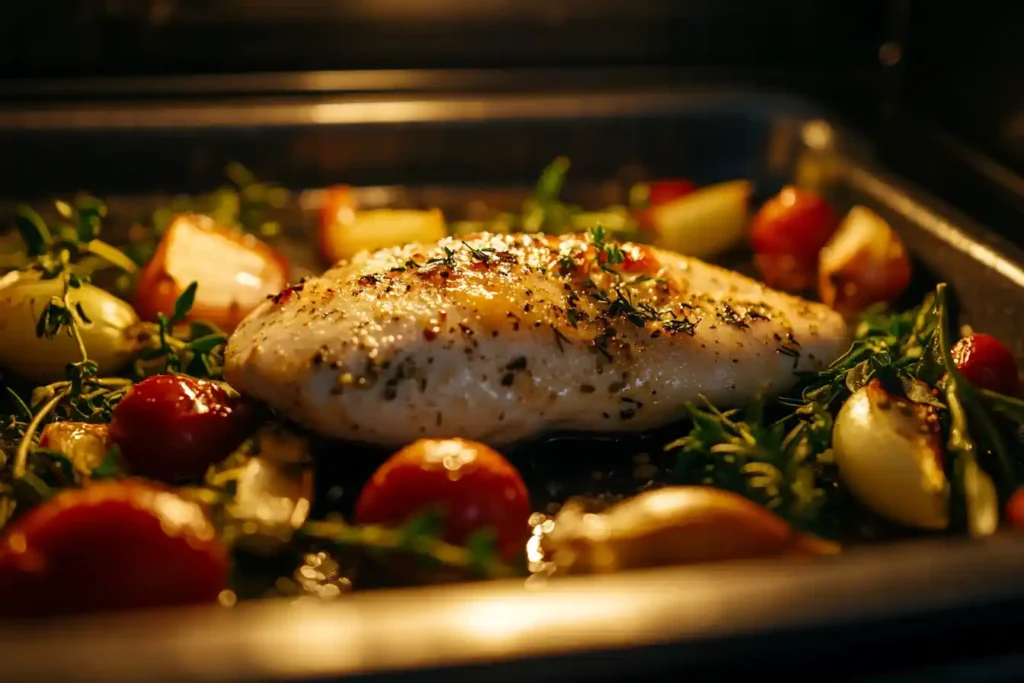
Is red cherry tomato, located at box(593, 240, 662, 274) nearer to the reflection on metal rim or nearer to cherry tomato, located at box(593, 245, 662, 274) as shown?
cherry tomato, located at box(593, 245, 662, 274)

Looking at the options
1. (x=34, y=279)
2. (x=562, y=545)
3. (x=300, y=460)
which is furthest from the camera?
(x=34, y=279)

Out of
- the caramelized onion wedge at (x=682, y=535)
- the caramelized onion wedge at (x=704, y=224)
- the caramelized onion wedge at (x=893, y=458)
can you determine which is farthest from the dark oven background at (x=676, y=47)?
the caramelized onion wedge at (x=682, y=535)

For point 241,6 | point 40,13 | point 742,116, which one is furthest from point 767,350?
point 40,13

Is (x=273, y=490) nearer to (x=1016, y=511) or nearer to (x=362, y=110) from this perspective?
(x=1016, y=511)

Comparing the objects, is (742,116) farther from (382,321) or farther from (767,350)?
(382,321)

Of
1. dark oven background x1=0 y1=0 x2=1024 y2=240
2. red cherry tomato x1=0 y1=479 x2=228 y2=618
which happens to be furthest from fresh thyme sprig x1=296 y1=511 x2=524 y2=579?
dark oven background x1=0 y1=0 x2=1024 y2=240

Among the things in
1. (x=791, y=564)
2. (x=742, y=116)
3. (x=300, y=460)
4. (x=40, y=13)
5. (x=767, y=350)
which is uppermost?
(x=742, y=116)

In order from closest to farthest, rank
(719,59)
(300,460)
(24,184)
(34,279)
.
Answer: (300,460) < (34,279) < (24,184) < (719,59)
